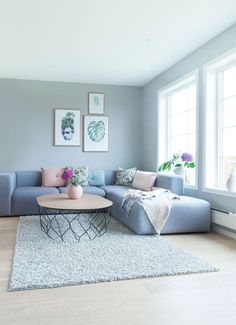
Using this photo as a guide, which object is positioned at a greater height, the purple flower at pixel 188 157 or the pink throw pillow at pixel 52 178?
the purple flower at pixel 188 157

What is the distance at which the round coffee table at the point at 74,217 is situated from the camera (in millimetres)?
3449

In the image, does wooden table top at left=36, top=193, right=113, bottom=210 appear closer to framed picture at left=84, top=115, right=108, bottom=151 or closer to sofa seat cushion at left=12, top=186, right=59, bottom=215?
sofa seat cushion at left=12, top=186, right=59, bottom=215

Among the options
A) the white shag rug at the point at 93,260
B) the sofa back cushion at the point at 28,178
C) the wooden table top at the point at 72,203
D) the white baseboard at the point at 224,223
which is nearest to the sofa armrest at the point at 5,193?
the sofa back cushion at the point at 28,178

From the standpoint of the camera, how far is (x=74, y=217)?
4.62 metres

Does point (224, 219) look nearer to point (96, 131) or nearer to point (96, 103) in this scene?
point (96, 131)

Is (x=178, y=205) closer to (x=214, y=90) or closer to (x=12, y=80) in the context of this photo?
(x=214, y=90)

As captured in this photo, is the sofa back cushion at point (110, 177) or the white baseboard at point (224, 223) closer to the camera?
the white baseboard at point (224, 223)

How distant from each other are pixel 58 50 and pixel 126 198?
7.40ft

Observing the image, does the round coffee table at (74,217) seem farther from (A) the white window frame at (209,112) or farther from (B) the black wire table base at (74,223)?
(A) the white window frame at (209,112)

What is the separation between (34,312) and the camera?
6.07 feet

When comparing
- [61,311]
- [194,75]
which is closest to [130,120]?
[194,75]

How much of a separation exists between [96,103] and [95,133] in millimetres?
604

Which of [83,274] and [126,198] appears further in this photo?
[126,198]

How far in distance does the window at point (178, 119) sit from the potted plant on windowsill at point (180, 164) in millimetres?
157
